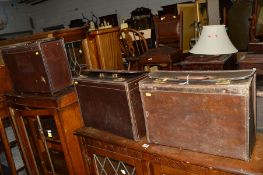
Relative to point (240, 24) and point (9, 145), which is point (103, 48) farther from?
point (240, 24)

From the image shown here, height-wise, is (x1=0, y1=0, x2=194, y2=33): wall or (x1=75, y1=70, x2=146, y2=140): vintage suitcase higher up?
(x1=0, y1=0, x2=194, y2=33): wall

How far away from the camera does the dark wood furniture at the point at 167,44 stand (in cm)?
320

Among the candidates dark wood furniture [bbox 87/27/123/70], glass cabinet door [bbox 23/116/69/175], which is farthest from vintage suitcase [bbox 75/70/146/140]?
dark wood furniture [bbox 87/27/123/70]

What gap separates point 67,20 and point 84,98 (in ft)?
33.8

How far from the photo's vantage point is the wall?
29.6ft

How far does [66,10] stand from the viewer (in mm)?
11391

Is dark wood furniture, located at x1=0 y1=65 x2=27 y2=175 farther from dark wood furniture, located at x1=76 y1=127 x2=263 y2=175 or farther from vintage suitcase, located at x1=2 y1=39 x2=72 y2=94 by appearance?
dark wood furniture, located at x1=76 y1=127 x2=263 y2=175

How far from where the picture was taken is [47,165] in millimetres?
2656

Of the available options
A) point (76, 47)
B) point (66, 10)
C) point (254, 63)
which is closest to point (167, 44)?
point (76, 47)

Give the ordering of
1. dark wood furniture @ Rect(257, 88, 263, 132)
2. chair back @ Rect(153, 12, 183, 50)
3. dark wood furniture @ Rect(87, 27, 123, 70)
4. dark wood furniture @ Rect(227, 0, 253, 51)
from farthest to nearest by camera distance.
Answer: dark wood furniture @ Rect(227, 0, 253, 51) → chair back @ Rect(153, 12, 183, 50) → dark wood furniture @ Rect(87, 27, 123, 70) → dark wood furniture @ Rect(257, 88, 263, 132)

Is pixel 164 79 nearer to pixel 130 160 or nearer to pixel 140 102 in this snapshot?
pixel 140 102

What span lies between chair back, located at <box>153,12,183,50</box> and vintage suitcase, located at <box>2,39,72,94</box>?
1.74 m

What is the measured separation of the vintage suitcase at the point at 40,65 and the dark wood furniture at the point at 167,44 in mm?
1246

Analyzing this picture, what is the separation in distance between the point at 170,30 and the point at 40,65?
1.97 meters
